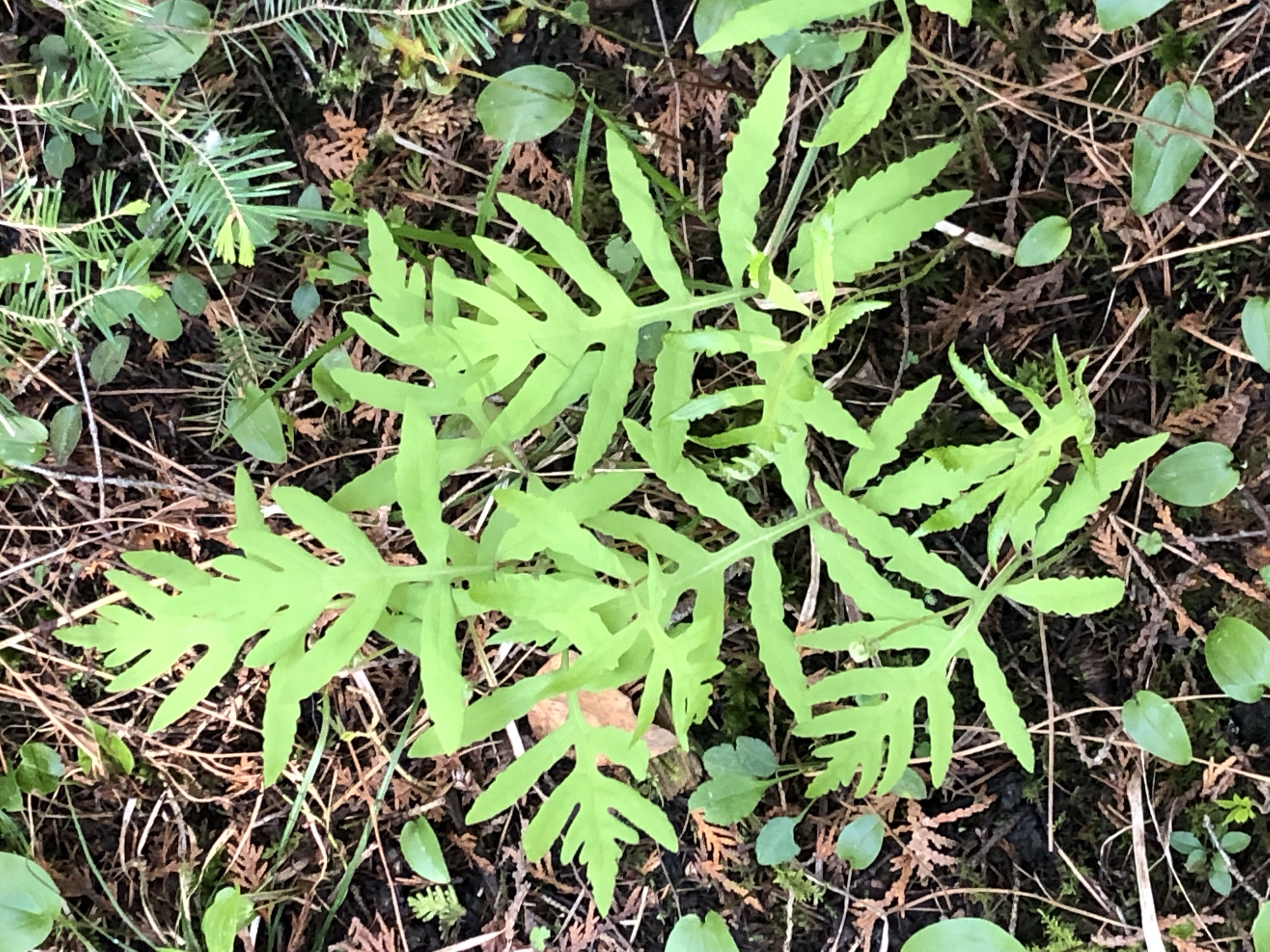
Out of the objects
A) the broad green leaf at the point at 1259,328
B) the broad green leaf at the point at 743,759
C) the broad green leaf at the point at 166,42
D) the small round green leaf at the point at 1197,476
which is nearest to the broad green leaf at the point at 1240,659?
the small round green leaf at the point at 1197,476

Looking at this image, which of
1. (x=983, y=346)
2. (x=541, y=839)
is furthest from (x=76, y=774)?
(x=983, y=346)

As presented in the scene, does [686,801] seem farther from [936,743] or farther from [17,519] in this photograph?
[17,519]

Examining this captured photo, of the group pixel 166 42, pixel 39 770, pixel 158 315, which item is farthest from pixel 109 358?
pixel 39 770

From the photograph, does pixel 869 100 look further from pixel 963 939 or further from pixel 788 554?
pixel 963 939

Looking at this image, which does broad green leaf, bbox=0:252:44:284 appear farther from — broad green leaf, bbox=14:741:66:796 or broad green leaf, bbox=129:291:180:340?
broad green leaf, bbox=14:741:66:796

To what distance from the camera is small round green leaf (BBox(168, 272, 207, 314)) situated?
2146 mm

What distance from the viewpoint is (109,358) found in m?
2.20

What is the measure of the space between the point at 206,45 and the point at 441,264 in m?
0.90

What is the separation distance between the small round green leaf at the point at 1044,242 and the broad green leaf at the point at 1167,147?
13 centimetres

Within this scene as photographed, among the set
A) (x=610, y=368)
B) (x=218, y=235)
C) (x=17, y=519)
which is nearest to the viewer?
(x=610, y=368)

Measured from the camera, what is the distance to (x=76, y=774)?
2.29 metres

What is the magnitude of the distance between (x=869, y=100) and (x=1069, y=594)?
884 mm

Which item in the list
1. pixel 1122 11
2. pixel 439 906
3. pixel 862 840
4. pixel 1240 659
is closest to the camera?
pixel 1122 11

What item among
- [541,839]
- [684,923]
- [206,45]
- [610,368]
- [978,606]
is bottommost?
[684,923]
